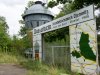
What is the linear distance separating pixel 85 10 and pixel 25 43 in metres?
15.8

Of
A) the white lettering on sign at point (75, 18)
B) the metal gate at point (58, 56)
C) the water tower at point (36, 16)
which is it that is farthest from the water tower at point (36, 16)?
the white lettering on sign at point (75, 18)

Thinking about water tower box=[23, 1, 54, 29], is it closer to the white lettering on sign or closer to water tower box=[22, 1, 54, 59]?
water tower box=[22, 1, 54, 59]

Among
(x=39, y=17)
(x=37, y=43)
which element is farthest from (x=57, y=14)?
(x=37, y=43)

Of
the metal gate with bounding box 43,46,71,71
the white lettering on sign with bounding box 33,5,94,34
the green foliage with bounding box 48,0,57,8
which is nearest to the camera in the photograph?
the white lettering on sign with bounding box 33,5,94,34

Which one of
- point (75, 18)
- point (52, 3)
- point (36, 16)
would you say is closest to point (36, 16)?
point (36, 16)

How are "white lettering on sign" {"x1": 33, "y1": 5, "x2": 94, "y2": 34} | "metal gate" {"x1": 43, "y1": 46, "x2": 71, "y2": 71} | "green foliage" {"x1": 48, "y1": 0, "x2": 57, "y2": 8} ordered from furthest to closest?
"green foliage" {"x1": 48, "y1": 0, "x2": 57, "y2": 8}, "metal gate" {"x1": 43, "y1": 46, "x2": 71, "y2": 71}, "white lettering on sign" {"x1": 33, "y1": 5, "x2": 94, "y2": 34}

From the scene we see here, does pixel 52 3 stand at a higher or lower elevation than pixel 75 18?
higher

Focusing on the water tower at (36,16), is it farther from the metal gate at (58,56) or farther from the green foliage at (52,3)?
the green foliage at (52,3)

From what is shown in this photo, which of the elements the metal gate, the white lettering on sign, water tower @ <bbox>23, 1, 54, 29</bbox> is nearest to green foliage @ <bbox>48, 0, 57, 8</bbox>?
the white lettering on sign

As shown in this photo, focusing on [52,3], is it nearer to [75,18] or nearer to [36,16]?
[75,18]

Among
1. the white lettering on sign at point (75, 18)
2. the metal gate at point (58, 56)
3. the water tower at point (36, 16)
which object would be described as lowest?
the metal gate at point (58, 56)

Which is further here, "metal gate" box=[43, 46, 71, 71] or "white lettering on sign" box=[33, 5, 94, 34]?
"metal gate" box=[43, 46, 71, 71]

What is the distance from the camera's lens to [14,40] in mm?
30641

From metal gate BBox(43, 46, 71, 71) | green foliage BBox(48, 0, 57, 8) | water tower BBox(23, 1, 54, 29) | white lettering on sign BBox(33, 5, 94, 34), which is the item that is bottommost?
metal gate BBox(43, 46, 71, 71)
